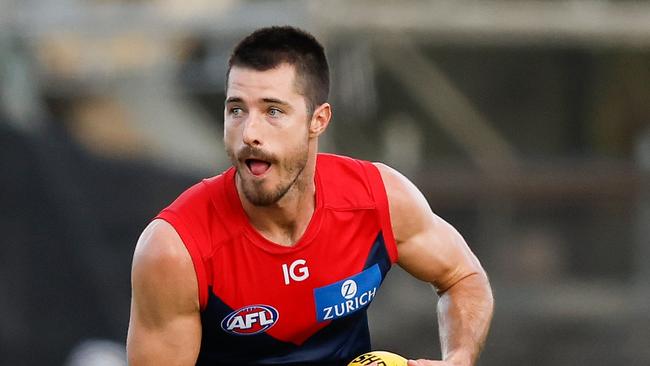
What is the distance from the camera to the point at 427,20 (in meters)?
14.5

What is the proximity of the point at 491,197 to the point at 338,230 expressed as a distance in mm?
7120

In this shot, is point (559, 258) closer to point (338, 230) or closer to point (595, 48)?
point (595, 48)

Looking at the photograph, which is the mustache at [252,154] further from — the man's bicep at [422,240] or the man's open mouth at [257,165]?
the man's bicep at [422,240]

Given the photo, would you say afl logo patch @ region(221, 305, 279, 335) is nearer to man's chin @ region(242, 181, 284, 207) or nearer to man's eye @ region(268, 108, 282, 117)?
man's chin @ region(242, 181, 284, 207)

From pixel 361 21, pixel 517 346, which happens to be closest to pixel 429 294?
pixel 517 346

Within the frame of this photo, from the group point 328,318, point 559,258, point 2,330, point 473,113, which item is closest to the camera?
point 328,318

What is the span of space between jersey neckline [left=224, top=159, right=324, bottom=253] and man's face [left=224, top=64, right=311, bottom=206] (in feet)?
0.63

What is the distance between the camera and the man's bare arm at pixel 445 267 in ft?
21.4

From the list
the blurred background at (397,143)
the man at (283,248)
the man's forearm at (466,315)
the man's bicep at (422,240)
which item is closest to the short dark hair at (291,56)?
the man at (283,248)

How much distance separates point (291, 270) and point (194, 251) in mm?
498

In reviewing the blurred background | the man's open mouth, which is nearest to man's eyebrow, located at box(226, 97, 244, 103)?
the man's open mouth

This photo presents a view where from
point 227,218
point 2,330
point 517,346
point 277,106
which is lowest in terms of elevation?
point 517,346

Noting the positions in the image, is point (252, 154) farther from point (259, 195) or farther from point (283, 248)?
point (283, 248)

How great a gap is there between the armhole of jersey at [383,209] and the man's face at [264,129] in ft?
1.94
